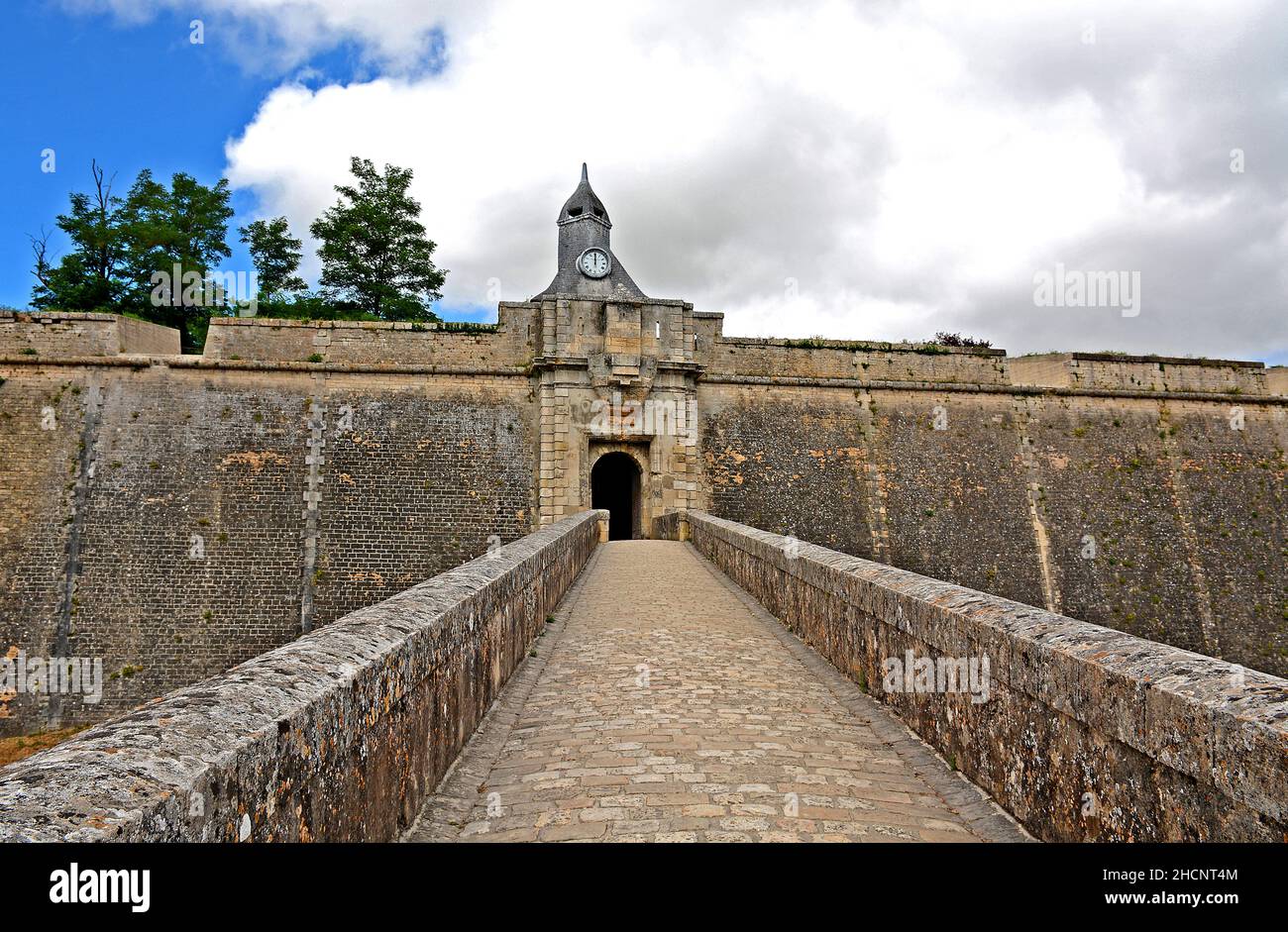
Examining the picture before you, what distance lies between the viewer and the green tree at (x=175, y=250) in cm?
2828

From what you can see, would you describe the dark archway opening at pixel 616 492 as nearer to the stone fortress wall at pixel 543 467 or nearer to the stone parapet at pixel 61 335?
the stone fortress wall at pixel 543 467

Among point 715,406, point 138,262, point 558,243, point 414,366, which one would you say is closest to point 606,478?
point 715,406

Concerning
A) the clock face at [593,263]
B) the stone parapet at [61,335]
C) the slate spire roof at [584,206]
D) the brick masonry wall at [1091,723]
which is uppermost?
the slate spire roof at [584,206]

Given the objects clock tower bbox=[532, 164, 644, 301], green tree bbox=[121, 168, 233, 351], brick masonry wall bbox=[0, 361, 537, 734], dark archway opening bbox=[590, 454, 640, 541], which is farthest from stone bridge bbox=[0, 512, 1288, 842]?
clock tower bbox=[532, 164, 644, 301]

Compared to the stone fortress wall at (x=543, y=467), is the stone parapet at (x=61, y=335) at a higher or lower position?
higher

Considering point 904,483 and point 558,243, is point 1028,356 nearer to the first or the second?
point 904,483

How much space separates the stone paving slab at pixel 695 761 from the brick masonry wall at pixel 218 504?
11.7 meters

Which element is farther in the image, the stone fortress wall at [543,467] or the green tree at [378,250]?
the green tree at [378,250]

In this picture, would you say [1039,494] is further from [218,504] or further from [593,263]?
[593,263]

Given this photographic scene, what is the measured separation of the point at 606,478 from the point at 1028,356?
13.8 metres

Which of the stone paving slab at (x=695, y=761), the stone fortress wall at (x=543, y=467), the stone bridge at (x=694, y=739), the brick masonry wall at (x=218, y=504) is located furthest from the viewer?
the stone fortress wall at (x=543, y=467)

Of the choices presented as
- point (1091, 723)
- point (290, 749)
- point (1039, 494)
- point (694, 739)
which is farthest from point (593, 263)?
point (290, 749)

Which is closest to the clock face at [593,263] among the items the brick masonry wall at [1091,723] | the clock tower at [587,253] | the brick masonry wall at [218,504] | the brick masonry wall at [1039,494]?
the clock tower at [587,253]

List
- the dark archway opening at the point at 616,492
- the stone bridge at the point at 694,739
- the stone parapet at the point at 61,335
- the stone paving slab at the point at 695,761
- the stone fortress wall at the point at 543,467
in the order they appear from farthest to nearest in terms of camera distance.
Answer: the dark archway opening at the point at 616,492 < the stone parapet at the point at 61,335 < the stone fortress wall at the point at 543,467 < the stone paving slab at the point at 695,761 < the stone bridge at the point at 694,739
